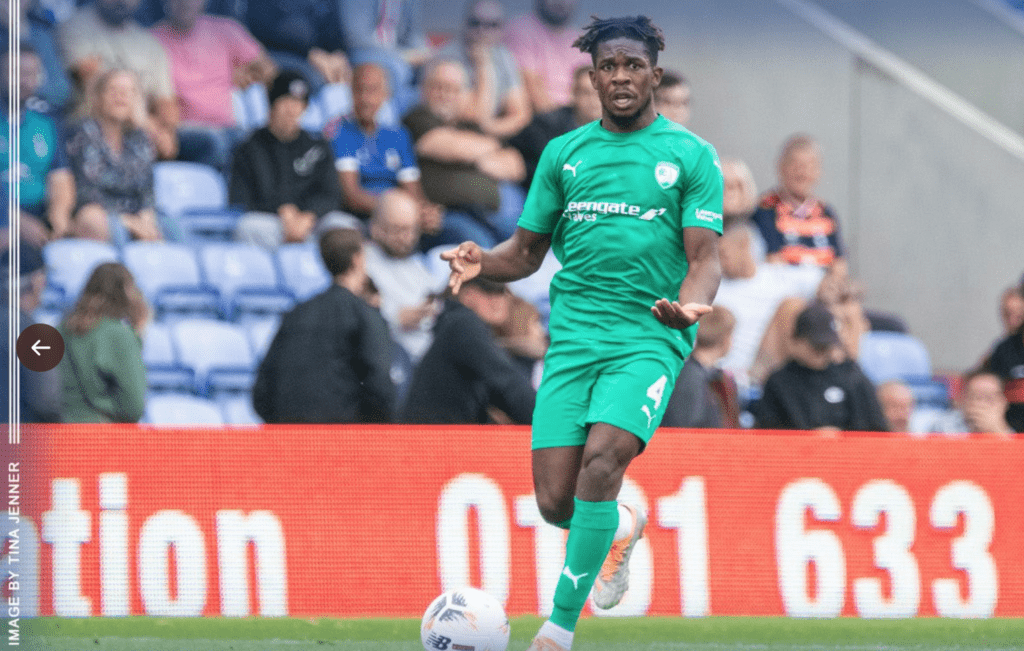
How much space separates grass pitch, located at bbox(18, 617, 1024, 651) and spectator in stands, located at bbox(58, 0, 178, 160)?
4304 millimetres

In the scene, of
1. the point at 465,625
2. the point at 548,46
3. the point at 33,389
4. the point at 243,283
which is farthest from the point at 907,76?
the point at 465,625

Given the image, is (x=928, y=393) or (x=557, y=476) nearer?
(x=557, y=476)

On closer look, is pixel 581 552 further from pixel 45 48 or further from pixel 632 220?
pixel 45 48

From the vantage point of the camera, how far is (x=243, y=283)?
956cm

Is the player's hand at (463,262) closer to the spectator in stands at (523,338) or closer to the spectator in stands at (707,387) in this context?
the spectator in stands at (707,387)

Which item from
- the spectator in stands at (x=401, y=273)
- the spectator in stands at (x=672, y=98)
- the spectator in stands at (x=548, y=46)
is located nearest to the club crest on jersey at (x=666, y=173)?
the spectator in stands at (x=401, y=273)

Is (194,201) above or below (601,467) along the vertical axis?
above

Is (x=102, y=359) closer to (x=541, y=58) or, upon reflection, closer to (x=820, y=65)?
(x=541, y=58)

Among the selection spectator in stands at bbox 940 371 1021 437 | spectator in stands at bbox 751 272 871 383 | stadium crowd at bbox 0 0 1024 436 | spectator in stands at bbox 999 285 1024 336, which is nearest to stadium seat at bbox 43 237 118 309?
stadium crowd at bbox 0 0 1024 436

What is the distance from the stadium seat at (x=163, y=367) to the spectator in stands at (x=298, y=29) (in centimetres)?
244

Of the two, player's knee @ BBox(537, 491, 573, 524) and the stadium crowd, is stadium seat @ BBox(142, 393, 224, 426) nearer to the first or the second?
the stadium crowd

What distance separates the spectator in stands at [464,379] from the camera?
714cm

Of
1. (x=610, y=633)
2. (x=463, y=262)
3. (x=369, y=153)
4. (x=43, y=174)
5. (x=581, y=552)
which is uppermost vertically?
(x=369, y=153)

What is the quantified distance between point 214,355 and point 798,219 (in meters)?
3.91
